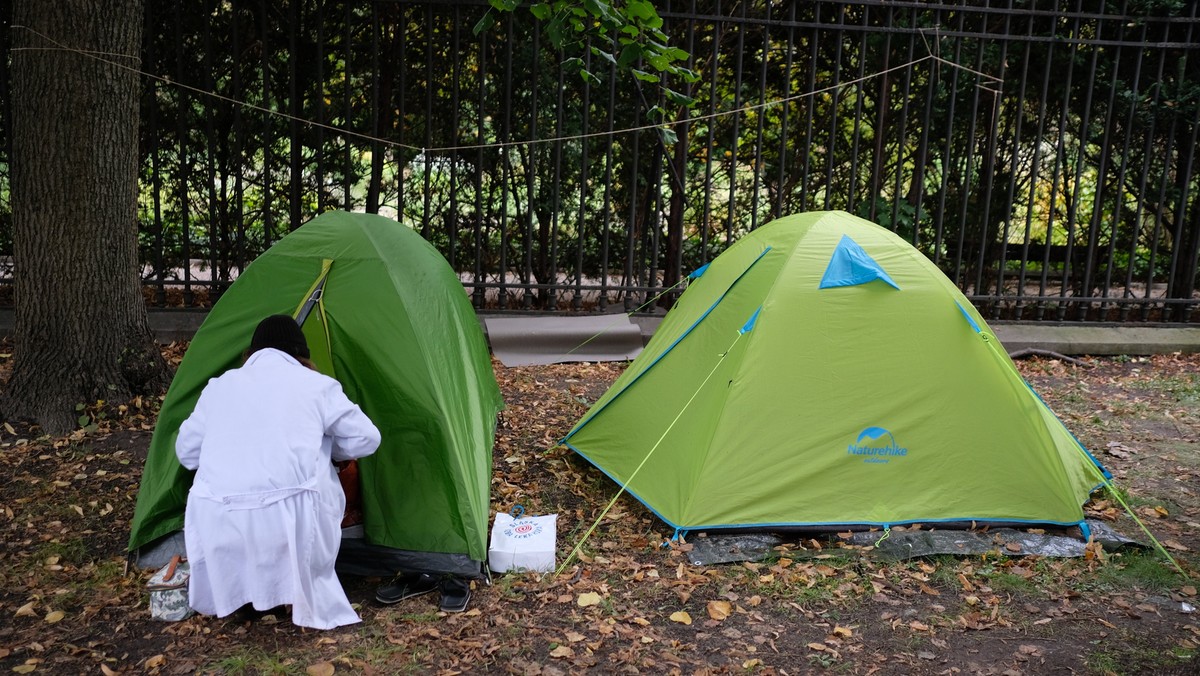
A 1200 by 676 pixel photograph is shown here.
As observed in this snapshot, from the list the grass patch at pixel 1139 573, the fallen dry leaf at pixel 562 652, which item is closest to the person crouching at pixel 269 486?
the fallen dry leaf at pixel 562 652

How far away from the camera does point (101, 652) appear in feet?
10.9

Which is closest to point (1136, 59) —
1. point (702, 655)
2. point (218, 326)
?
point (702, 655)

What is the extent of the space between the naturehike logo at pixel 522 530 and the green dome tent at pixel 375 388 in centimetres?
15

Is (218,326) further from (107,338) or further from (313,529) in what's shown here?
(107,338)

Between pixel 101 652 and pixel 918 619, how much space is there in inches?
127

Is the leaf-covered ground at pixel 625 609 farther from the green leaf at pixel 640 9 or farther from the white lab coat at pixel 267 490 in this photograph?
the green leaf at pixel 640 9

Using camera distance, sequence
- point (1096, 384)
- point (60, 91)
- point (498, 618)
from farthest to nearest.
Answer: point (1096, 384) → point (60, 91) → point (498, 618)

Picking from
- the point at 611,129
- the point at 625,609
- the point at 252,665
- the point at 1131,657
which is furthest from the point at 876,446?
the point at 611,129

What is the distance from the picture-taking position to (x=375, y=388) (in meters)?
3.94

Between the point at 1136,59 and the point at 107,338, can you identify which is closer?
the point at 107,338

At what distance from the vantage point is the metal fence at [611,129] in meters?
7.54

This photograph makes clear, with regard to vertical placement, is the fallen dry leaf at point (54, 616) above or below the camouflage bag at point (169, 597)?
below

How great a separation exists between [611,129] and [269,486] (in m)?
4.80

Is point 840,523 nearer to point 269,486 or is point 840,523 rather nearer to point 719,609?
point 719,609
